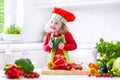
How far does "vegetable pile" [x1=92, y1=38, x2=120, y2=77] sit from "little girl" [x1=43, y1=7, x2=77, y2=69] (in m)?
0.29

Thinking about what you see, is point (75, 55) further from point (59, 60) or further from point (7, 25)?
point (59, 60)

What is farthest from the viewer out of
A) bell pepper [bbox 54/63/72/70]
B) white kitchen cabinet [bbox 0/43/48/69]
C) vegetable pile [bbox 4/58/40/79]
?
white kitchen cabinet [bbox 0/43/48/69]

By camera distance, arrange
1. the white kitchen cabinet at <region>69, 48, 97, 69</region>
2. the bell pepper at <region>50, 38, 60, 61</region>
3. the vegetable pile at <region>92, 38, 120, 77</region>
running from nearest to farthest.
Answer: the vegetable pile at <region>92, 38, 120, 77</region> < the bell pepper at <region>50, 38, 60, 61</region> < the white kitchen cabinet at <region>69, 48, 97, 69</region>

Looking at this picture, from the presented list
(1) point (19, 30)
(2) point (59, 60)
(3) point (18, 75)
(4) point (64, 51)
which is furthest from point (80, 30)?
(3) point (18, 75)

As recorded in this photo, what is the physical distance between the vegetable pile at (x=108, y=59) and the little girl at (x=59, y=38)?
11.5 inches

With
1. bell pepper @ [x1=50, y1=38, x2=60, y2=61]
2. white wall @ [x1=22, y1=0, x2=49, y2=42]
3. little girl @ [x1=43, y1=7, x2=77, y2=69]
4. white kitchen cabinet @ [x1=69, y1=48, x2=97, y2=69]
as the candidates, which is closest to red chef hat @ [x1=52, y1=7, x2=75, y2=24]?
little girl @ [x1=43, y1=7, x2=77, y2=69]

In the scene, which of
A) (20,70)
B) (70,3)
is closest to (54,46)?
(20,70)

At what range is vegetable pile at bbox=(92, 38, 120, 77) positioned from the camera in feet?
4.47

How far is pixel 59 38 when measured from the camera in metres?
1.68

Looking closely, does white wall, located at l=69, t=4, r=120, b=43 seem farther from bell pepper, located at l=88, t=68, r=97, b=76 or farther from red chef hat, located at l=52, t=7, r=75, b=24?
bell pepper, located at l=88, t=68, r=97, b=76

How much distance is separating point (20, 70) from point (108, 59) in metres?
0.49

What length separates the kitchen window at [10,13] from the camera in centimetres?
342

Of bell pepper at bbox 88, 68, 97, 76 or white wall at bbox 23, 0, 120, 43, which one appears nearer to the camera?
bell pepper at bbox 88, 68, 97, 76

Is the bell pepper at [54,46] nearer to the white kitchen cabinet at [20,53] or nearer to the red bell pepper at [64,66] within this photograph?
the red bell pepper at [64,66]
